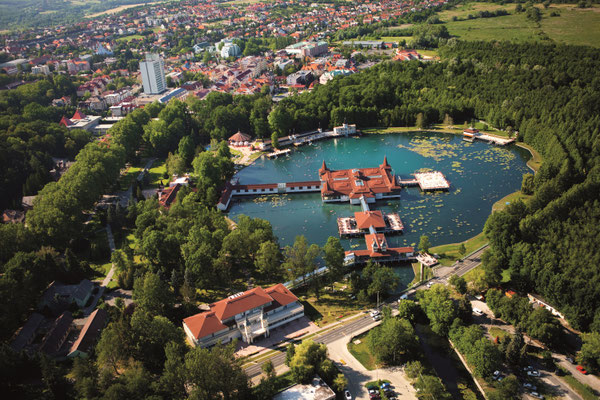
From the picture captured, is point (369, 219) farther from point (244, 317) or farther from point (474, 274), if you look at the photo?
point (244, 317)

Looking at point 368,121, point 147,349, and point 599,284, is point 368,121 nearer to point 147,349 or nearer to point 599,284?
point 599,284

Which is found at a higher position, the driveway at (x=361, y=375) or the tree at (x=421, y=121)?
the tree at (x=421, y=121)

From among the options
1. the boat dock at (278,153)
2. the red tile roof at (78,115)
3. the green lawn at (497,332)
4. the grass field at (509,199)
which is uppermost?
the red tile roof at (78,115)

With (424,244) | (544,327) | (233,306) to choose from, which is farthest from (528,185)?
(233,306)

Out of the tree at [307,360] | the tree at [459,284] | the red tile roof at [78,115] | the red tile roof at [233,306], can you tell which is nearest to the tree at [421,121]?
the tree at [459,284]

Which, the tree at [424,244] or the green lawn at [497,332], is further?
the tree at [424,244]

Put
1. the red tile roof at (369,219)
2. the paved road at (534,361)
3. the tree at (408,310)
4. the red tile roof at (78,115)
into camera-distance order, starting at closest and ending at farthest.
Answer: the paved road at (534,361)
the tree at (408,310)
the red tile roof at (369,219)
the red tile roof at (78,115)

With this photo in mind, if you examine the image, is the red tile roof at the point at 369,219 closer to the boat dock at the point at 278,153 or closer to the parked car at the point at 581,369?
the parked car at the point at 581,369
